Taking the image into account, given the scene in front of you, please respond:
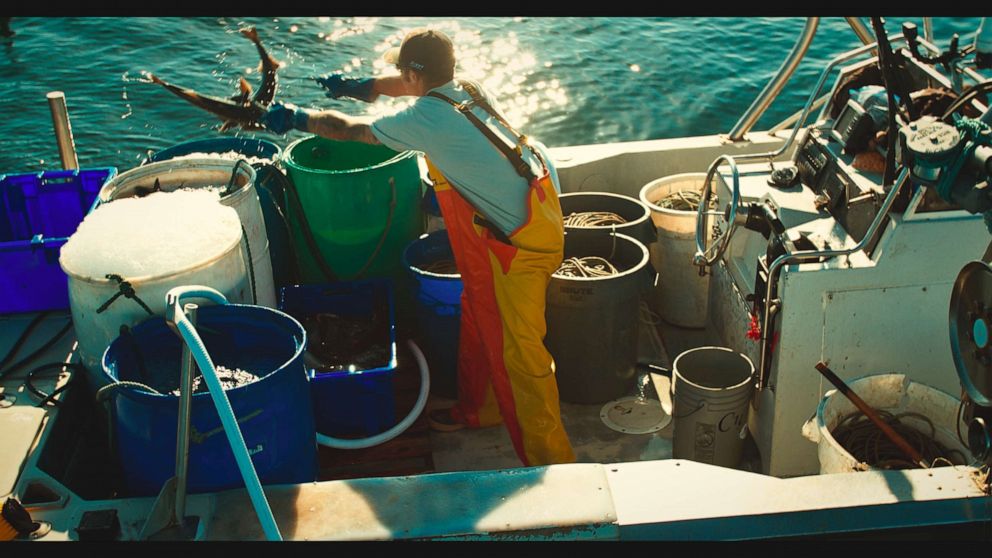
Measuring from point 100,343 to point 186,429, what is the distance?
2.86 ft

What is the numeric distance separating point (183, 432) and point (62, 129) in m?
3.53

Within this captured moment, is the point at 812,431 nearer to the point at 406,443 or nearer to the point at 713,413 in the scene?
the point at 713,413

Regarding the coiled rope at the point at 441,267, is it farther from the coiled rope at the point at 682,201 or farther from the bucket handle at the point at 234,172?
the coiled rope at the point at 682,201

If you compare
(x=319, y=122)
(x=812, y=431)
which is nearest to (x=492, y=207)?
(x=319, y=122)

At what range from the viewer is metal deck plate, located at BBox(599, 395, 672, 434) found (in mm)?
4637

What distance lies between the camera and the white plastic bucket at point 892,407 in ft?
12.3

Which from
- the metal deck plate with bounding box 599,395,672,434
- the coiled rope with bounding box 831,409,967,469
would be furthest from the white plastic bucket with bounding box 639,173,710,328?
the coiled rope with bounding box 831,409,967,469

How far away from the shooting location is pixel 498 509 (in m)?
2.97

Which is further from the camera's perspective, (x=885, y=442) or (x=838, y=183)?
(x=838, y=183)

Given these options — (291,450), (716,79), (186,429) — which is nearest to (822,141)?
(291,450)

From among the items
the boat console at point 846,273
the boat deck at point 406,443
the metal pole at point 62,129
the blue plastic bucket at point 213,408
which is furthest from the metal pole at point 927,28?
the metal pole at point 62,129

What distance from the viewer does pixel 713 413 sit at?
4.10 m

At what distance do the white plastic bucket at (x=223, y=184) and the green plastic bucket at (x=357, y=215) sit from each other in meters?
0.49

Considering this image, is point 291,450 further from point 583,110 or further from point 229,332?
point 583,110
